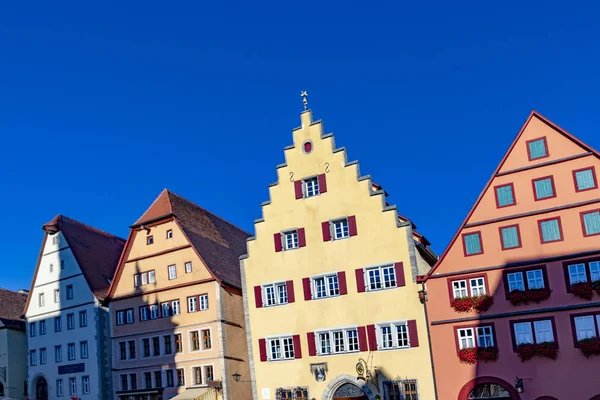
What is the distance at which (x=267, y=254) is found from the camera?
42312 mm

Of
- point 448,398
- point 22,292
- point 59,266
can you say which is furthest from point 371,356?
point 22,292

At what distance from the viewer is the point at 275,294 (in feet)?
136

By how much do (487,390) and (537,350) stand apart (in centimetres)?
320

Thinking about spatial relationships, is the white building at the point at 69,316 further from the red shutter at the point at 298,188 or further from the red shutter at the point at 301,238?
the red shutter at the point at 298,188

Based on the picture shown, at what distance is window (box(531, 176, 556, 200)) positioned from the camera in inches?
1373

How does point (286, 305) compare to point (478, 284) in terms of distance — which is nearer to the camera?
point (478, 284)

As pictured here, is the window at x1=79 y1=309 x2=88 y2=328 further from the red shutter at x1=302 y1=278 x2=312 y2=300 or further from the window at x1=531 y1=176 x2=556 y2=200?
the window at x1=531 y1=176 x2=556 y2=200

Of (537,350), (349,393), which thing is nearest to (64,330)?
(349,393)

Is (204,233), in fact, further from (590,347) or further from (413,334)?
(590,347)

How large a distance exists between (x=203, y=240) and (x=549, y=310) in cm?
2355

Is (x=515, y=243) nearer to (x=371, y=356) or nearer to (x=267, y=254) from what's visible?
(x=371, y=356)

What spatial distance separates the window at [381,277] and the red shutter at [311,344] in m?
4.23

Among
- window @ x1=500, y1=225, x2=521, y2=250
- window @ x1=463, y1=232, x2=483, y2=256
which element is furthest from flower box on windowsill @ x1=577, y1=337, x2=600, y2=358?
window @ x1=463, y1=232, x2=483, y2=256

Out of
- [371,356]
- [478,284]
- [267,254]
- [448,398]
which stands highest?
[267,254]
